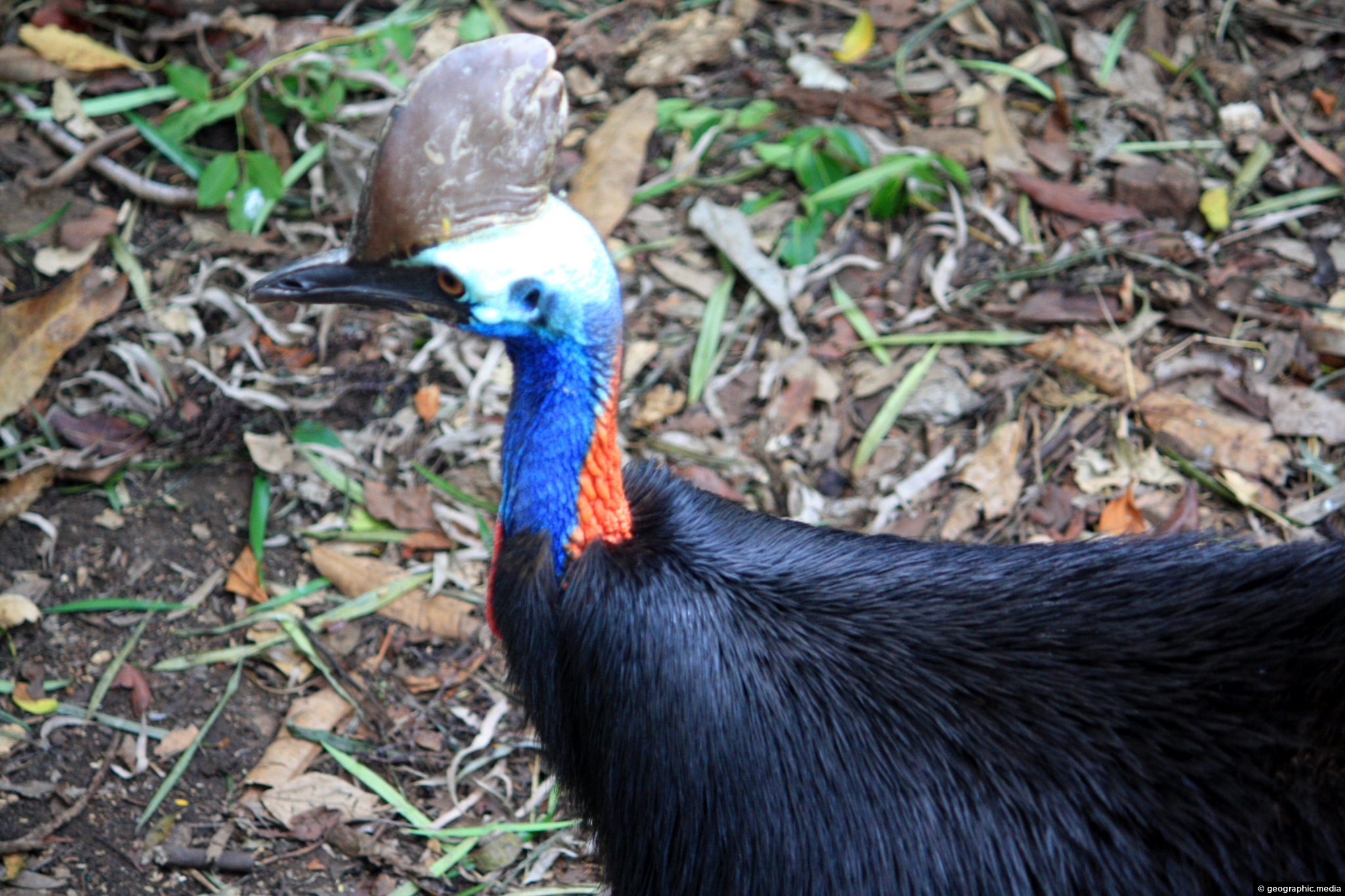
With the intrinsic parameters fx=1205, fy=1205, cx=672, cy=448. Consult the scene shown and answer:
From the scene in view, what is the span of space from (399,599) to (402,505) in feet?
0.90

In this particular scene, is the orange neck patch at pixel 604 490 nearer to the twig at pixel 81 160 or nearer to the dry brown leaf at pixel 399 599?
the dry brown leaf at pixel 399 599

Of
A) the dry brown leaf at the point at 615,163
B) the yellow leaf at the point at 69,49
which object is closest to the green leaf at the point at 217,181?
the yellow leaf at the point at 69,49

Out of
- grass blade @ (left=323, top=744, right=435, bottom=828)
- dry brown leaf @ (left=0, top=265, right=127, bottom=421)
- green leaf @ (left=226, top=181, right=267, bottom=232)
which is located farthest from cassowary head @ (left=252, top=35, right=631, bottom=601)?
green leaf @ (left=226, top=181, right=267, bottom=232)

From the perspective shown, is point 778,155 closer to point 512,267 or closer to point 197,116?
point 197,116

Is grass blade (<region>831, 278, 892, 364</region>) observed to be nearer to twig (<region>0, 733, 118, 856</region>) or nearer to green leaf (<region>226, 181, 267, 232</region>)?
green leaf (<region>226, 181, 267, 232</region>)

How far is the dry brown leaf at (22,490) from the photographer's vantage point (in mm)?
2965

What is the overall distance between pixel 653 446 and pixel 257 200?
1462 mm

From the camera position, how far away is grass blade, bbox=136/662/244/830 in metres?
2.54

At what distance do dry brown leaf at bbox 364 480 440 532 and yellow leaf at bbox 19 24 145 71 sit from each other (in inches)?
68.6

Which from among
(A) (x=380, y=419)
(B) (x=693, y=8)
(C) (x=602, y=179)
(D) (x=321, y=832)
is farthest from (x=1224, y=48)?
(D) (x=321, y=832)

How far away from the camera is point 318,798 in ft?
8.61

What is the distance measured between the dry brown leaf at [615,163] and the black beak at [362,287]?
1741 mm

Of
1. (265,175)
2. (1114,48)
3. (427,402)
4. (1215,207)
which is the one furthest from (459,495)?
(1114,48)

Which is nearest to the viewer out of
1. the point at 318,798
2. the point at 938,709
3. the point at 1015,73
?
the point at 938,709
